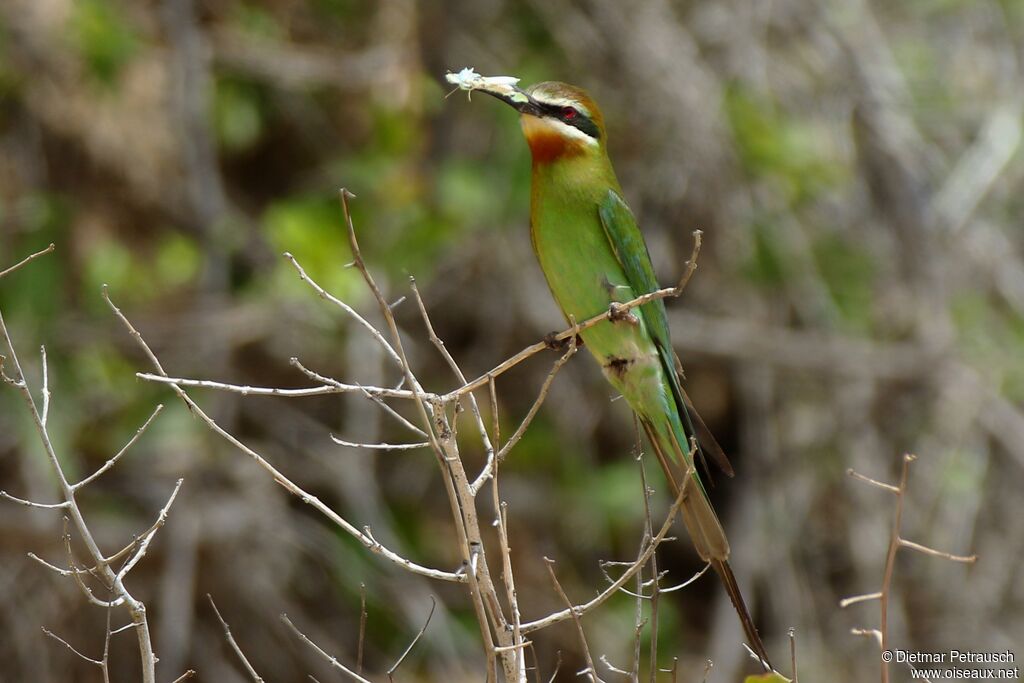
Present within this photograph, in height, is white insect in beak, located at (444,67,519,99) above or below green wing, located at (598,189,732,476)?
above

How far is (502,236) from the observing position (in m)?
4.39

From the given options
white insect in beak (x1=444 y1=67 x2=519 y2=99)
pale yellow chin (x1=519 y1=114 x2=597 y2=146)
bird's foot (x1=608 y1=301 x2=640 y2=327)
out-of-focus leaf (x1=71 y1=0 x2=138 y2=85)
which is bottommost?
bird's foot (x1=608 y1=301 x2=640 y2=327)

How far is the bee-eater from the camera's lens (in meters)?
2.60

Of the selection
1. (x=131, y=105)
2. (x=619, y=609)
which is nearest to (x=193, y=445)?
(x=131, y=105)

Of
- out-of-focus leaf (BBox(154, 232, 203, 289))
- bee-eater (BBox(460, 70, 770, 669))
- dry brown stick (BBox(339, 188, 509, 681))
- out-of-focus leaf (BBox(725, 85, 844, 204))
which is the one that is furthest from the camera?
out-of-focus leaf (BBox(725, 85, 844, 204))

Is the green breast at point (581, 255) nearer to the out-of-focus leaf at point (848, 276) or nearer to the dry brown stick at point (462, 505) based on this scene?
the dry brown stick at point (462, 505)

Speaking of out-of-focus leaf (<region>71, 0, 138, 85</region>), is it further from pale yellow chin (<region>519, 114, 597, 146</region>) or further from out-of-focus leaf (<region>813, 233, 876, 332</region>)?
out-of-focus leaf (<region>813, 233, 876, 332</region>)

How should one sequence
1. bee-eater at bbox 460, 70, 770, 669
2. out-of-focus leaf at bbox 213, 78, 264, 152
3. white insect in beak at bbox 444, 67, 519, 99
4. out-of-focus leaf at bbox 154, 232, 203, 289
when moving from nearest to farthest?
1. white insect in beak at bbox 444, 67, 519, 99
2. bee-eater at bbox 460, 70, 770, 669
3. out-of-focus leaf at bbox 154, 232, 203, 289
4. out-of-focus leaf at bbox 213, 78, 264, 152

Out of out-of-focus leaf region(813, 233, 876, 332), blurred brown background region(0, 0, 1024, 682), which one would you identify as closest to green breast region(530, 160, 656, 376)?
blurred brown background region(0, 0, 1024, 682)

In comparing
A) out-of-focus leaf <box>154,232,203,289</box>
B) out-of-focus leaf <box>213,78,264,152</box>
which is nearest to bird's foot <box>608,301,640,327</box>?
out-of-focus leaf <box>154,232,203,289</box>

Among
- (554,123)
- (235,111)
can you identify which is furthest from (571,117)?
(235,111)

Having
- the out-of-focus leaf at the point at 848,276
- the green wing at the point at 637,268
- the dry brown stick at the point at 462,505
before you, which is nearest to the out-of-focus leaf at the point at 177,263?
the green wing at the point at 637,268

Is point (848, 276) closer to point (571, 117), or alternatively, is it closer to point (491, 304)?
point (491, 304)

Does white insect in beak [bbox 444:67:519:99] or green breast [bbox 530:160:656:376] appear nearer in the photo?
white insect in beak [bbox 444:67:519:99]
